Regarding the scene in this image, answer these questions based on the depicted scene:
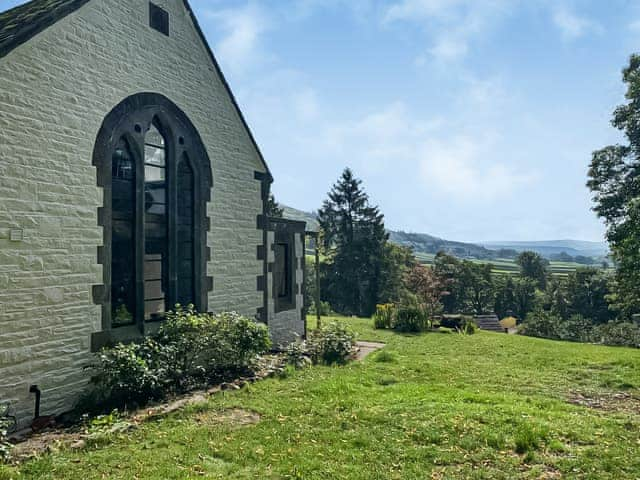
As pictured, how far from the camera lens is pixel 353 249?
47.0 m

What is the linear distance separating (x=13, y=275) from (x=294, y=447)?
4.87 meters

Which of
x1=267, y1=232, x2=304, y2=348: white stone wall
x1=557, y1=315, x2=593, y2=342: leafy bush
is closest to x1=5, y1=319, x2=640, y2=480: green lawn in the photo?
x1=267, y1=232, x2=304, y2=348: white stone wall

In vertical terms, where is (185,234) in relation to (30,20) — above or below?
below

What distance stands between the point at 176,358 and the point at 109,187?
3.46 meters

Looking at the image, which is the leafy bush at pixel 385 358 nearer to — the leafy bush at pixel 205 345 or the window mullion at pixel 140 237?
the leafy bush at pixel 205 345

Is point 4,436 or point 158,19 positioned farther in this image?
point 158,19

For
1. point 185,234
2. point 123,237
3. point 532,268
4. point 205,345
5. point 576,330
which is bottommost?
point 576,330

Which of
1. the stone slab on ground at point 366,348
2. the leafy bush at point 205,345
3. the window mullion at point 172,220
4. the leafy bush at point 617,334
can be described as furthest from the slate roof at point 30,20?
the leafy bush at point 617,334

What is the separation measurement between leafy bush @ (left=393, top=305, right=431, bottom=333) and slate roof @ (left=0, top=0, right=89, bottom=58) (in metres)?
16.4

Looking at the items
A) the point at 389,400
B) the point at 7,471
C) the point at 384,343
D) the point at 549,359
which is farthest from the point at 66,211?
the point at 549,359

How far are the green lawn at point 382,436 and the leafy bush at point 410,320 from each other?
9.96 meters

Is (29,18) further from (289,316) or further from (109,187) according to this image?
(289,316)

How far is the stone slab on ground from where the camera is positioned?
1294 cm

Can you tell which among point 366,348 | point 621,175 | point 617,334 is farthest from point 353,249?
point 366,348
